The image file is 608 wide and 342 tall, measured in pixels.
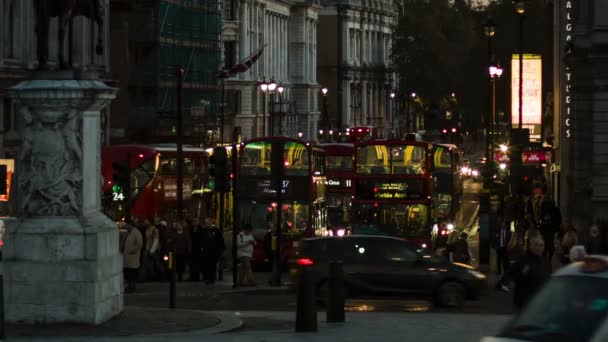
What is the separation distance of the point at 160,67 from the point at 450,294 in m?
54.0

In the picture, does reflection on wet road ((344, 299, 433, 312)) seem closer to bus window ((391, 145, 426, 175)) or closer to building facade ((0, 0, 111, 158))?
bus window ((391, 145, 426, 175))

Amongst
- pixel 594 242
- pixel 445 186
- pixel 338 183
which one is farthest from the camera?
pixel 338 183

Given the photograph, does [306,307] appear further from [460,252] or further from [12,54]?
[12,54]

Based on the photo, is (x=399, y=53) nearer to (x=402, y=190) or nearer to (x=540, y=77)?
(x=540, y=77)

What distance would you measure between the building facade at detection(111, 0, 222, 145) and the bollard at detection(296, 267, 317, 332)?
48.9 m

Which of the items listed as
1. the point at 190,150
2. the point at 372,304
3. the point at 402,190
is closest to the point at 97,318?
the point at 372,304

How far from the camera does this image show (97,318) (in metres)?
20.6

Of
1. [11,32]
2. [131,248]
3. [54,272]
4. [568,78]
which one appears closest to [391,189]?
[568,78]

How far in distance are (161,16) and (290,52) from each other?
205 feet

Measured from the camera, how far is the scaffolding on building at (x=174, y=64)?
80.9m

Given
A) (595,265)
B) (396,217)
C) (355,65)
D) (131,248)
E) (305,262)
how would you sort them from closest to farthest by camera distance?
(595,265) < (305,262) < (131,248) < (396,217) < (355,65)

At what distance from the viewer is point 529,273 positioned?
17.4 metres

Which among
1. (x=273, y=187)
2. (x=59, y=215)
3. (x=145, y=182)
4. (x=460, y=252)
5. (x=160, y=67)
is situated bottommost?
(x=460, y=252)

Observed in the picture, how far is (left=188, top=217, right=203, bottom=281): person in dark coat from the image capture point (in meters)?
→ 37.4
